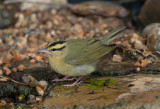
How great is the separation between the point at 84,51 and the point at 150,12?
10.3ft

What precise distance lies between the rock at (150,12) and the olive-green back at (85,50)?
2.24 meters

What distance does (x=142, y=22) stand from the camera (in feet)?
25.8

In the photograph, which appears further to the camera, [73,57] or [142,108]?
[73,57]

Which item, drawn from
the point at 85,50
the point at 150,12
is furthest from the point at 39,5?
the point at 85,50

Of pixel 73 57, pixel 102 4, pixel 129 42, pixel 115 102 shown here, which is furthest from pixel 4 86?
pixel 102 4

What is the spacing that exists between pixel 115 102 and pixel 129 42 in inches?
104

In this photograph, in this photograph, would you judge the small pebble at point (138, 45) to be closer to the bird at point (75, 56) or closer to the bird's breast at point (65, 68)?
the bird at point (75, 56)

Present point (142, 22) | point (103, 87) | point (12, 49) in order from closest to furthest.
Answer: point (103, 87), point (12, 49), point (142, 22)

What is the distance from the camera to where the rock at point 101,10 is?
806cm

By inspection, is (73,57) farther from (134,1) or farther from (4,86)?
(134,1)

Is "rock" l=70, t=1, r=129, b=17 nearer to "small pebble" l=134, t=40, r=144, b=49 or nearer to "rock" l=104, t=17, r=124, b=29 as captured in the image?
"rock" l=104, t=17, r=124, b=29

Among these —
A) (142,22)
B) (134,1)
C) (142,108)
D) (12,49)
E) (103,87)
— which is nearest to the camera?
(142,108)

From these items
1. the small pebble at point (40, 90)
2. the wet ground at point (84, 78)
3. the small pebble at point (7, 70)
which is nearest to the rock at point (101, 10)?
the wet ground at point (84, 78)

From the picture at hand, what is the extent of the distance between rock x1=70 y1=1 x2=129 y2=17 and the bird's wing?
292 centimetres
